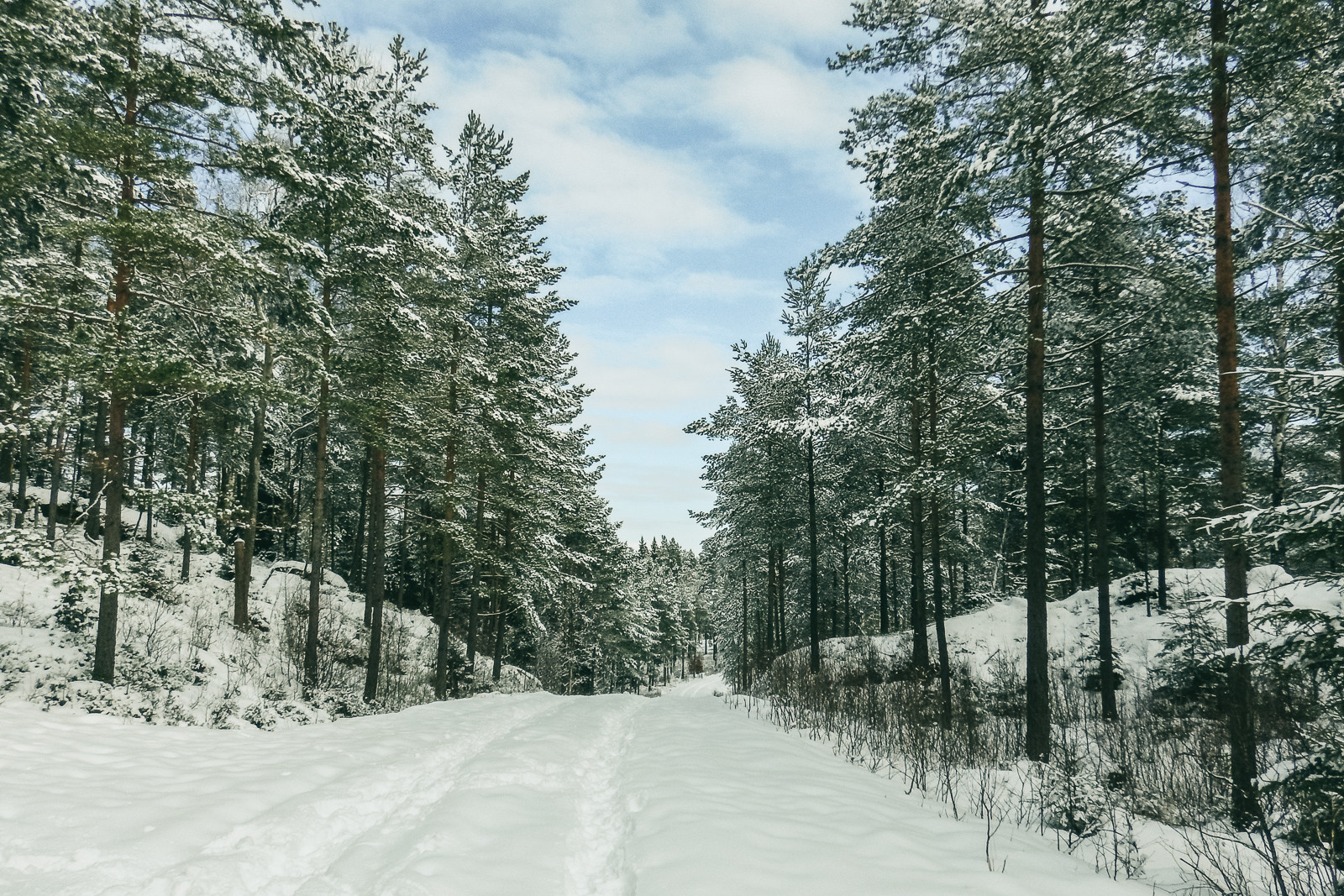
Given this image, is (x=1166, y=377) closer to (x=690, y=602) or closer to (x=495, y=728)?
(x=495, y=728)

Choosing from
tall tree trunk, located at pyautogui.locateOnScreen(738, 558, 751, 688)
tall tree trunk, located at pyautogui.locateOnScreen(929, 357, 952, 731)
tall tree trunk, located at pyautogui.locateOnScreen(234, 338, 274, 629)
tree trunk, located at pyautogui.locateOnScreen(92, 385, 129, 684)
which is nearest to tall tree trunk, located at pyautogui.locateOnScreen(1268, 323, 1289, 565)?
tall tree trunk, located at pyautogui.locateOnScreen(929, 357, 952, 731)

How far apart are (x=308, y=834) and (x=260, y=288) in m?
9.39

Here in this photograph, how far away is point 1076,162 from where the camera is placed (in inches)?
397

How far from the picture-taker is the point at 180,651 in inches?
501

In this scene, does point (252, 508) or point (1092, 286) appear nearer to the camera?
point (1092, 286)

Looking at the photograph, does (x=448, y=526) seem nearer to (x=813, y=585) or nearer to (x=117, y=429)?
(x=117, y=429)

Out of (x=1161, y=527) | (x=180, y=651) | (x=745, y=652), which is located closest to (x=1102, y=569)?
(x=1161, y=527)

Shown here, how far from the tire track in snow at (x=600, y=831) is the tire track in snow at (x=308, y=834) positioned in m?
1.47

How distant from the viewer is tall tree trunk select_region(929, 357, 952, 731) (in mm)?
13398

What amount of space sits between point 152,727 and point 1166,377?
21213 mm

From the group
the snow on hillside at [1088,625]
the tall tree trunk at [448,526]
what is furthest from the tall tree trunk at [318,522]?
the snow on hillside at [1088,625]

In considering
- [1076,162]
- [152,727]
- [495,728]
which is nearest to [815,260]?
[1076,162]

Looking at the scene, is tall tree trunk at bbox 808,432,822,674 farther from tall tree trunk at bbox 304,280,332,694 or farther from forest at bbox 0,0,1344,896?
tall tree trunk at bbox 304,280,332,694

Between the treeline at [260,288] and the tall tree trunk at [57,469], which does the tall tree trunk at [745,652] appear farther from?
the tall tree trunk at [57,469]
